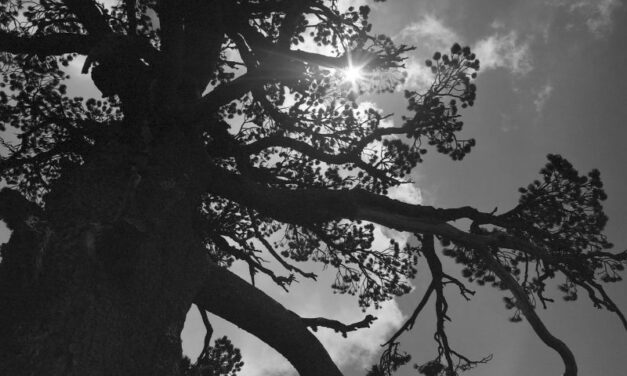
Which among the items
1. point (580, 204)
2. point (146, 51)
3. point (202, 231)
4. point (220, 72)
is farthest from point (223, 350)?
point (580, 204)

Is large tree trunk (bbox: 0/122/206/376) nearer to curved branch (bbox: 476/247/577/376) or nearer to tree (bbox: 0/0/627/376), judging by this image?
tree (bbox: 0/0/627/376)

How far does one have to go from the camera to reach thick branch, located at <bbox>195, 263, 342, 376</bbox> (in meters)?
5.92

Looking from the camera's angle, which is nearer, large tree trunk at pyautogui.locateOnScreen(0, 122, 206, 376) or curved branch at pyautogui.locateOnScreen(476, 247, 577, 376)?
large tree trunk at pyautogui.locateOnScreen(0, 122, 206, 376)

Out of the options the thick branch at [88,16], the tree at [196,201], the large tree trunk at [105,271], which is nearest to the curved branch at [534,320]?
the tree at [196,201]

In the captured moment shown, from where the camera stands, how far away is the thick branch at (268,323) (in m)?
5.92

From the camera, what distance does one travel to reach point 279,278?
7.82 metres

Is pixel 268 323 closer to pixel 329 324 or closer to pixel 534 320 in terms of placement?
pixel 329 324

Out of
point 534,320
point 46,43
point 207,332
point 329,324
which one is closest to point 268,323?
point 329,324

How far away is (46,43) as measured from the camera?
6.73 m

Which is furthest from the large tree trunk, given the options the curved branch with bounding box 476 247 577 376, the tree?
the curved branch with bounding box 476 247 577 376

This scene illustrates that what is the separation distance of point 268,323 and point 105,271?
2.41 metres

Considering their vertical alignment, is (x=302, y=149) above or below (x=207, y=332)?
above

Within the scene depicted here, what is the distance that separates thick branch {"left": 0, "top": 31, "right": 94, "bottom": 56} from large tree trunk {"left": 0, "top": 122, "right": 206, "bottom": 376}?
91.8 inches

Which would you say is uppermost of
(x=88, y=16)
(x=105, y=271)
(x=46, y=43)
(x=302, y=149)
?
(x=88, y=16)
